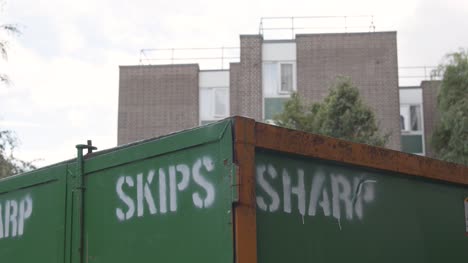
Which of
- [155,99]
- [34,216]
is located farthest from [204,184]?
[155,99]

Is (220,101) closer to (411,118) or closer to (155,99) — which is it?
(155,99)

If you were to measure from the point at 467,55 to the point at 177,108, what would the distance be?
11.6 meters

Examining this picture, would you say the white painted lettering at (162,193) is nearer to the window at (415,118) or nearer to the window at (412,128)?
the window at (412,128)

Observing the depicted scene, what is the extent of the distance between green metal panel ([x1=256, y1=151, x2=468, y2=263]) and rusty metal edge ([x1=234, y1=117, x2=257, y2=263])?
9cm

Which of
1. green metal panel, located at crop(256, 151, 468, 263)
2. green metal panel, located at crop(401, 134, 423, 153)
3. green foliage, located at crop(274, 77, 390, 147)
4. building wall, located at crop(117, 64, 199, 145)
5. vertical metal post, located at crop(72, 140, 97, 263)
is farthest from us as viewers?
building wall, located at crop(117, 64, 199, 145)

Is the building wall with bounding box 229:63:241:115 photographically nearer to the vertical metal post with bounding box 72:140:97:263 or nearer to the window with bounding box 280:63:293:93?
the window with bounding box 280:63:293:93

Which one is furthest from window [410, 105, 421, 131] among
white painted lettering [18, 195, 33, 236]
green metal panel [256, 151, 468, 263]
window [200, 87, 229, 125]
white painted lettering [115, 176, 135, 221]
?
white painted lettering [115, 176, 135, 221]

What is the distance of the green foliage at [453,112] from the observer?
20.4 m

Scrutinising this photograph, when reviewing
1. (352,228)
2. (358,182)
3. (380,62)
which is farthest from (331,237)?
(380,62)

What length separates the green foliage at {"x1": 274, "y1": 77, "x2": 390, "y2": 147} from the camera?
17.9 meters

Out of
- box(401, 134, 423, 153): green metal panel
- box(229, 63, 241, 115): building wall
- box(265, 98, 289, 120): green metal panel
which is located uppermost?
box(229, 63, 241, 115): building wall

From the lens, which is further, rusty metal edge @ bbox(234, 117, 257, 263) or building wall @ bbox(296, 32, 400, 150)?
building wall @ bbox(296, 32, 400, 150)

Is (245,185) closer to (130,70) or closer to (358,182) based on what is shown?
(358,182)

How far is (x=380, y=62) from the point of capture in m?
25.0
